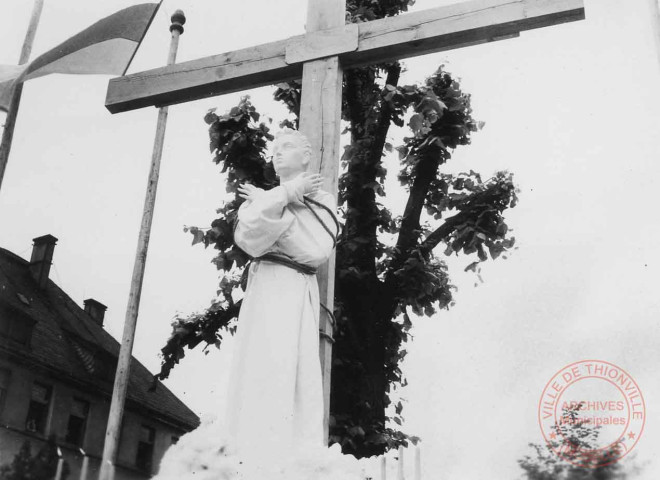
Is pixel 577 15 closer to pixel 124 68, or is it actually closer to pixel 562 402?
pixel 562 402

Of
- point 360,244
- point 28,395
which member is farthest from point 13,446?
point 360,244

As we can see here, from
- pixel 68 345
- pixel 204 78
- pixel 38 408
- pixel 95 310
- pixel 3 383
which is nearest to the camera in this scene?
pixel 204 78

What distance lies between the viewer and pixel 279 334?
396cm

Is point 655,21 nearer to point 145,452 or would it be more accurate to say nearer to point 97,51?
point 97,51

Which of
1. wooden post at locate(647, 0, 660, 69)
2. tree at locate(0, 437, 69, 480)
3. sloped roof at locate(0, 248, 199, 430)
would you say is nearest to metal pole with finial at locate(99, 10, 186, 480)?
sloped roof at locate(0, 248, 199, 430)

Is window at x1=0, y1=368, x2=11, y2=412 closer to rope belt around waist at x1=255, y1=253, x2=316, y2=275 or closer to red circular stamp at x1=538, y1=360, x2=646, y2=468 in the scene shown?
rope belt around waist at x1=255, y1=253, x2=316, y2=275

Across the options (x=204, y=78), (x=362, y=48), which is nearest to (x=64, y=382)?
(x=204, y=78)

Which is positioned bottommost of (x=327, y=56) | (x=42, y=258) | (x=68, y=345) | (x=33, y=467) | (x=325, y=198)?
(x=33, y=467)

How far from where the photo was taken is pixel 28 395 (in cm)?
709

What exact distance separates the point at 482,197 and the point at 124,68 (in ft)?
13.5

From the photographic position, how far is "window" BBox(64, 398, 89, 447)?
7.11m

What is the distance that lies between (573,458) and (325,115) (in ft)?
7.26

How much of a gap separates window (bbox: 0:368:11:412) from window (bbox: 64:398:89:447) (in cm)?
53

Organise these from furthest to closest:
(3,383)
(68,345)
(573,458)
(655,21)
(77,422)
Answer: (68,345) < (77,422) < (3,383) < (655,21) < (573,458)
